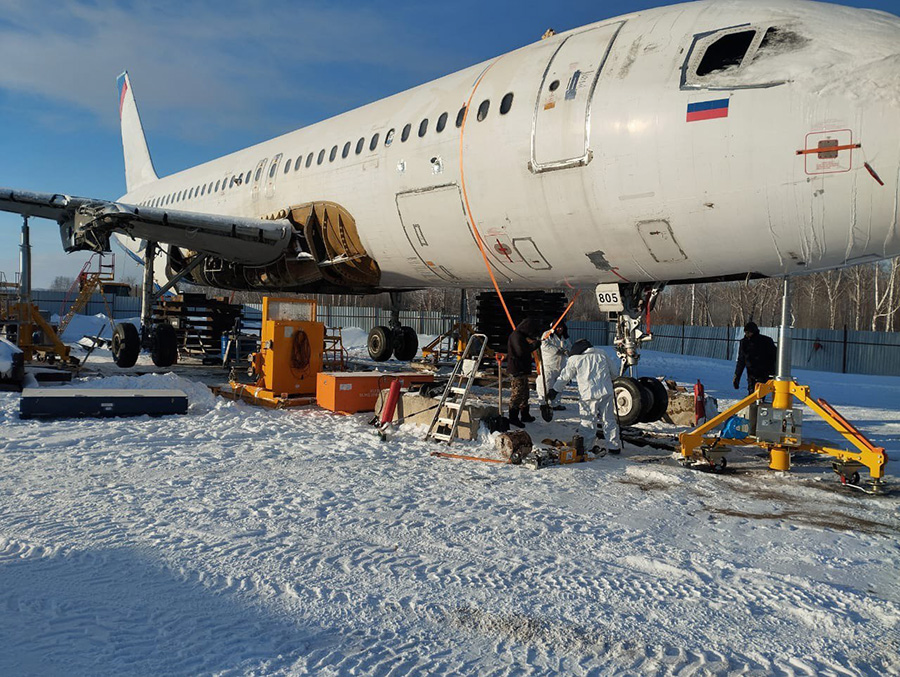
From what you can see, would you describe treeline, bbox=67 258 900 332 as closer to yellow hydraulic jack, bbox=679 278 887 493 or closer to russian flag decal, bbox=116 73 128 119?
russian flag decal, bbox=116 73 128 119

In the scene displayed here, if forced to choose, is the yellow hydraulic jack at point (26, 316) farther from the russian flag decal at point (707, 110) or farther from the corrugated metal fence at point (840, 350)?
the corrugated metal fence at point (840, 350)

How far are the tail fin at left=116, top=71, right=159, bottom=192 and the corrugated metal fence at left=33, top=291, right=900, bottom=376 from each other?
7314 millimetres

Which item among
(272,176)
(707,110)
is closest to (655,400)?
(707,110)

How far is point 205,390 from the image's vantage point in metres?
11.6

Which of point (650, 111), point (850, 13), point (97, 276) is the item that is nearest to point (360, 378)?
point (650, 111)

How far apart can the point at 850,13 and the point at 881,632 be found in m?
5.80

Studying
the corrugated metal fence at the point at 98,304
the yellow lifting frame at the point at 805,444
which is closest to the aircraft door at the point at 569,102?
the yellow lifting frame at the point at 805,444

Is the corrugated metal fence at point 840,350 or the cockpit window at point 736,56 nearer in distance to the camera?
the cockpit window at point 736,56

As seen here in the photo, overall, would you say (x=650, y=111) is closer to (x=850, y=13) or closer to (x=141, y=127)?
(x=850, y=13)

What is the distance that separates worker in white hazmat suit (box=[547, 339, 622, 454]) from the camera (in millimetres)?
8109

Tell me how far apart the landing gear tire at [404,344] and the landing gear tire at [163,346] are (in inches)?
234

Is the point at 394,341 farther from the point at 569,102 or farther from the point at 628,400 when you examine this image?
the point at 569,102

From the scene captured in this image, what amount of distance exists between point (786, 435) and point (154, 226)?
37.6 ft

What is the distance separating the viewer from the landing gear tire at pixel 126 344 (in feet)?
49.3
